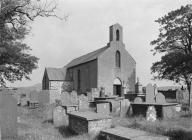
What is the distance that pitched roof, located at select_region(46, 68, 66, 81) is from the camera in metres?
43.3

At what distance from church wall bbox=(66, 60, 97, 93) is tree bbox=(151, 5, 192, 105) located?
8550 mm

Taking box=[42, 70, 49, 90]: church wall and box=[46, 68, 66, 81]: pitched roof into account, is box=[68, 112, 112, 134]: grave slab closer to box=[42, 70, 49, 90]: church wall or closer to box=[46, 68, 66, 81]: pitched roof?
box=[46, 68, 66, 81]: pitched roof

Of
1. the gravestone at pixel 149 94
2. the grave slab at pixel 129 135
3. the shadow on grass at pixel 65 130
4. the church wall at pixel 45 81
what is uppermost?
the church wall at pixel 45 81

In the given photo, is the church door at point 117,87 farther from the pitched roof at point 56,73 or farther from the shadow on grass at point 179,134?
the shadow on grass at point 179,134

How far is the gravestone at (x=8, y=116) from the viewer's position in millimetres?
8711

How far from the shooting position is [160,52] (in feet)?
103

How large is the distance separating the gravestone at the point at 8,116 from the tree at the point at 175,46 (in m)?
21.7

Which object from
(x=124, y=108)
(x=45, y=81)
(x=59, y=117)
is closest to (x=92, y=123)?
(x=59, y=117)

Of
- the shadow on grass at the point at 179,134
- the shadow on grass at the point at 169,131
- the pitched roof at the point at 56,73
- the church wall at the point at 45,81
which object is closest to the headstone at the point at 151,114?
the shadow on grass at the point at 169,131

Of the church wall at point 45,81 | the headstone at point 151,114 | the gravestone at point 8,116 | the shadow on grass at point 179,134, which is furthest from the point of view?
the church wall at point 45,81

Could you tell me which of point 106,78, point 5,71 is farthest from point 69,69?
point 5,71

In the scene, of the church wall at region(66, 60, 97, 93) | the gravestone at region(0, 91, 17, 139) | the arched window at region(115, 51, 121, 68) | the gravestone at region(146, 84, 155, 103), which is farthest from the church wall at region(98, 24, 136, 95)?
the gravestone at region(0, 91, 17, 139)

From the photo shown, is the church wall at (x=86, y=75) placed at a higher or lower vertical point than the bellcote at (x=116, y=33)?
lower

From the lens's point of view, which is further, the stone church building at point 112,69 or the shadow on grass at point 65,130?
the stone church building at point 112,69
